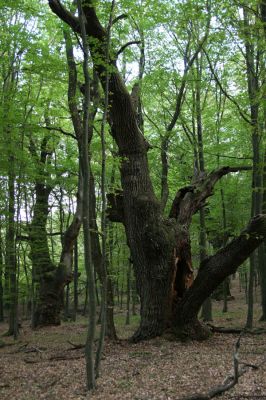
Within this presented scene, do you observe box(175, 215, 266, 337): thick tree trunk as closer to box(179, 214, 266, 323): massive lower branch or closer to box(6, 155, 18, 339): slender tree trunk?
box(179, 214, 266, 323): massive lower branch

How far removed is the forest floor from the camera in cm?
521

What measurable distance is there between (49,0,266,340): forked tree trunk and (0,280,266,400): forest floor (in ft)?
2.21

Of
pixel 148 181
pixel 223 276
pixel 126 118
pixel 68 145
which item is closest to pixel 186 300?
pixel 223 276

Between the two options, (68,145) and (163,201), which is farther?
(68,145)

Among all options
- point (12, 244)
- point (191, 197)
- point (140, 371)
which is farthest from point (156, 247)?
point (12, 244)

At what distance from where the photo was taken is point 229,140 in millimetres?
15172

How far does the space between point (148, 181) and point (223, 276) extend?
2783 mm

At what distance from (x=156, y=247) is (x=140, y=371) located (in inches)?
108

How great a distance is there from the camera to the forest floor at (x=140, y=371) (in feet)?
17.1

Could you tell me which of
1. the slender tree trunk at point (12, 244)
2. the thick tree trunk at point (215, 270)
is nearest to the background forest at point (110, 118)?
the slender tree trunk at point (12, 244)

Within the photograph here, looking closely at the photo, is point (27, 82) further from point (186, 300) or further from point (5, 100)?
point (186, 300)

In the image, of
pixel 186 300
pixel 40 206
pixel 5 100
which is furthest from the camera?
pixel 40 206

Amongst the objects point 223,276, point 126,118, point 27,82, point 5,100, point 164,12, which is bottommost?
point 223,276

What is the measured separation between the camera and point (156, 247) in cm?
830
